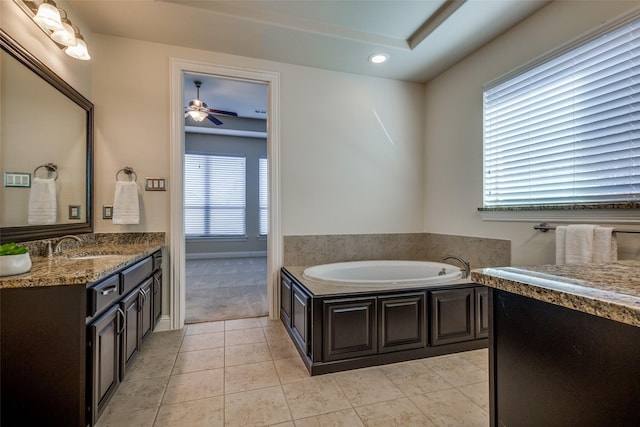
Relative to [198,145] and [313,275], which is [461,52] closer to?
[313,275]

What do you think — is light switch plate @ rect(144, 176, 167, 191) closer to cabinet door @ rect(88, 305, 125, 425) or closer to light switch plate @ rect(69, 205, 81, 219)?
light switch plate @ rect(69, 205, 81, 219)

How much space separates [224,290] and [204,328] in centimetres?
130

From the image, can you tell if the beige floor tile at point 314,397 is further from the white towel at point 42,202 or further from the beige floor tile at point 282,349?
the white towel at point 42,202

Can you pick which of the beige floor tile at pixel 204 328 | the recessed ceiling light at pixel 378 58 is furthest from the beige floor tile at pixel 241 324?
the recessed ceiling light at pixel 378 58

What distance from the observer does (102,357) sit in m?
1.46

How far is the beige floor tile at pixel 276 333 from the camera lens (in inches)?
101

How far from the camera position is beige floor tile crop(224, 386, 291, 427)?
154cm

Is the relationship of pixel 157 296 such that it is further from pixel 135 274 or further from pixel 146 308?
pixel 135 274

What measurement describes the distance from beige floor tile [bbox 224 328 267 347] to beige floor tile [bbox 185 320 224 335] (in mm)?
156

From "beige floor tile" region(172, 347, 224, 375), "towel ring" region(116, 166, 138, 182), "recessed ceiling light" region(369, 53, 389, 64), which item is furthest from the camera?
"recessed ceiling light" region(369, 53, 389, 64)

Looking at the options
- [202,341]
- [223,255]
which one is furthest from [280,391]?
[223,255]

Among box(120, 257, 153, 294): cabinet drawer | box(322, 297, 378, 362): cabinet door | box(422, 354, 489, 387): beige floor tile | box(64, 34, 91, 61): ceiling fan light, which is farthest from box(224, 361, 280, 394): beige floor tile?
box(64, 34, 91, 61): ceiling fan light

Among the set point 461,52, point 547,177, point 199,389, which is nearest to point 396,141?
point 461,52

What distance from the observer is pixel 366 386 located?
1853 mm
